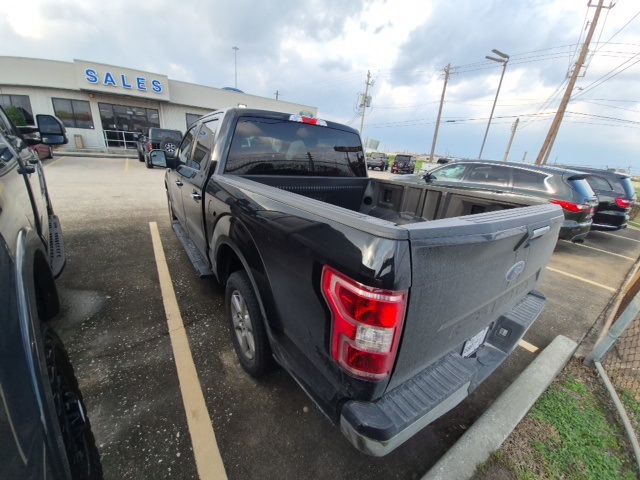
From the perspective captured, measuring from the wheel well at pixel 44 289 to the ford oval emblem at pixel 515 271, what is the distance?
291cm

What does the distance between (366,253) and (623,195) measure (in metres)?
11.3

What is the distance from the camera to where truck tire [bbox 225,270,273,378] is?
2004 mm

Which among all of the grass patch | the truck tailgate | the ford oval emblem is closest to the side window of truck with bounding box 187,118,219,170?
the truck tailgate

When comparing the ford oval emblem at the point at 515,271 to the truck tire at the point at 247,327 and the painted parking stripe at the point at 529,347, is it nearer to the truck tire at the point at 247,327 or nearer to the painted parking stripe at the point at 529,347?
the truck tire at the point at 247,327

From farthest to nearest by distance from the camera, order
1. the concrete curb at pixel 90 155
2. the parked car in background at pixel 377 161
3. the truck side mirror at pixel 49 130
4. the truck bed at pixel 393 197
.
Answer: the parked car in background at pixel 377 161
the concrete curb at pixel 90 155
the truck side mirror at pixel 49 130
the truck bed at pixel 393 197

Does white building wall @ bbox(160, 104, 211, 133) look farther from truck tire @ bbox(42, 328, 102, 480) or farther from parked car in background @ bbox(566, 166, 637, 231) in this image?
parked car in background @ bbox(566, 166, 637, 231)

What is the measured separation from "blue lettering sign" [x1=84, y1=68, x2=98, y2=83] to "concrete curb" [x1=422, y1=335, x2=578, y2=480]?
983 inches

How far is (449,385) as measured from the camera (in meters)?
1.49

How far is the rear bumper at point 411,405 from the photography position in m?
1.22

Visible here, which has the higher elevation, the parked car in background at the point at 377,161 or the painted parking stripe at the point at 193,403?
the parked car in background at the point at 377,161

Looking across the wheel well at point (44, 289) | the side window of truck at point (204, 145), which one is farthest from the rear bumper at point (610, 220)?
the wheel well at point (44, 289)

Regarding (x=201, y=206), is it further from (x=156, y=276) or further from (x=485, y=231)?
(x=485, y=231)

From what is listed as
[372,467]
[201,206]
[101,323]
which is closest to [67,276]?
[101,323]

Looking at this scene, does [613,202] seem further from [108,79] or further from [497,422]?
[108,79]
